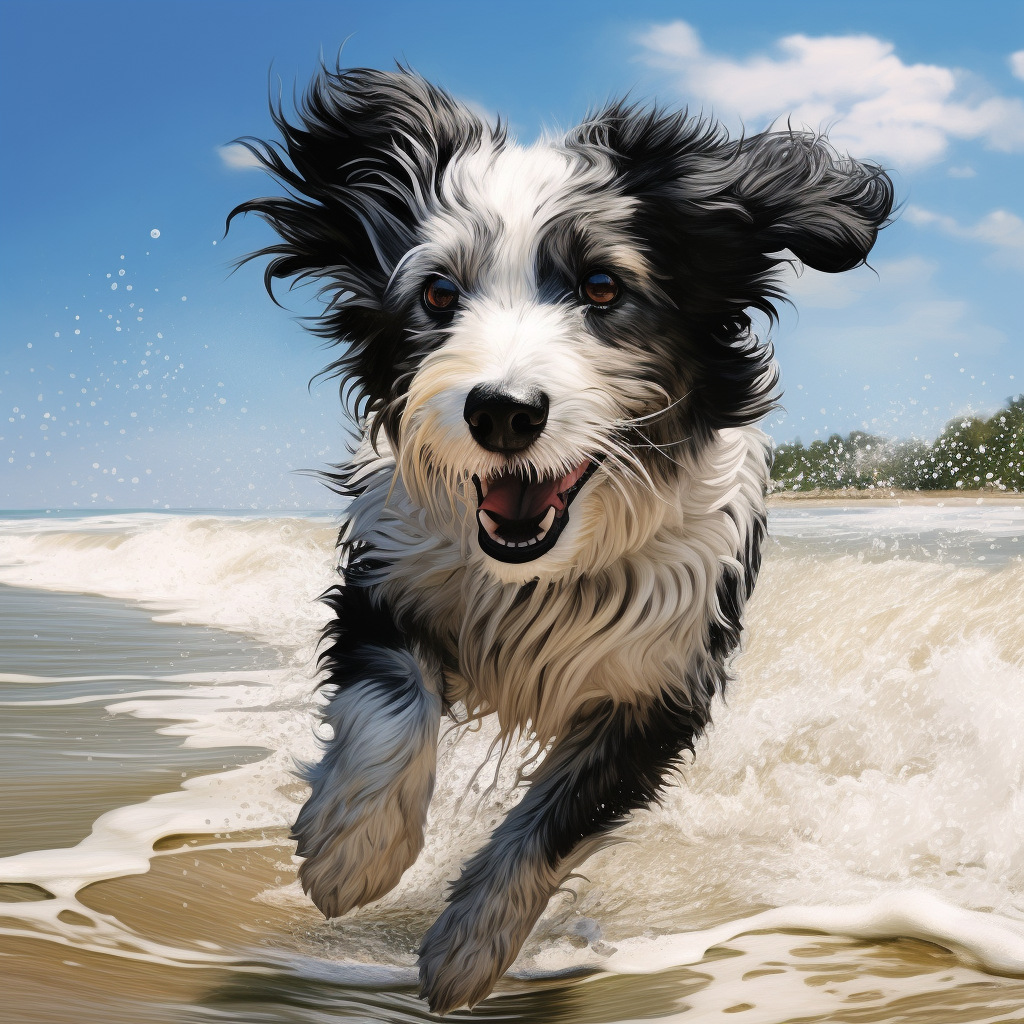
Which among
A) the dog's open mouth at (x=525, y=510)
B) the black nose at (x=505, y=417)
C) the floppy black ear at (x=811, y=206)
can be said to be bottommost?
the dog's open mouth at (x=525, y=510)

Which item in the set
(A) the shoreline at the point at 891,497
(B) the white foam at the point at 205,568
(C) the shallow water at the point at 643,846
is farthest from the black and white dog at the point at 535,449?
(A) the shoreline at the point at 891,497

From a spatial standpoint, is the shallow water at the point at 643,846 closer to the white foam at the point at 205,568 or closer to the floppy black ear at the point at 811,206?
the floppy black ear at the point at 811,206

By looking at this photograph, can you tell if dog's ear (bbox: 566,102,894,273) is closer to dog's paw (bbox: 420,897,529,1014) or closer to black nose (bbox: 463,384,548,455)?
black nose (bbox: 463,384,548,455)

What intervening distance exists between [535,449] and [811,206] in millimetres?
1197

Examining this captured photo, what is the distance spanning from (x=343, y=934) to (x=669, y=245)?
6.50 feet

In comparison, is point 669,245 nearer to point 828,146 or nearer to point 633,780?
point 828,146

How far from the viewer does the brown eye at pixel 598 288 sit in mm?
2654

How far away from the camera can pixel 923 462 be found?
1296 centimetres

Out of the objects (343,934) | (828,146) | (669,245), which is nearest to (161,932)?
(343,934)

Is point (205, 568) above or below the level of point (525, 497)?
below

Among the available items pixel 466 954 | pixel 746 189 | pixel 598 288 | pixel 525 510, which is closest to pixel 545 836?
pixel 466 954

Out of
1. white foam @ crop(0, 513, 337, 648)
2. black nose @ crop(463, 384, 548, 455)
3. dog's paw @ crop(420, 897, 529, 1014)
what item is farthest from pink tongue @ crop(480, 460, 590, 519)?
white foam @ crop(0, 513, 337, 648)

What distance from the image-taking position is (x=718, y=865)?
346cm

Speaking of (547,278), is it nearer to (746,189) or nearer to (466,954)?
(746,189)
